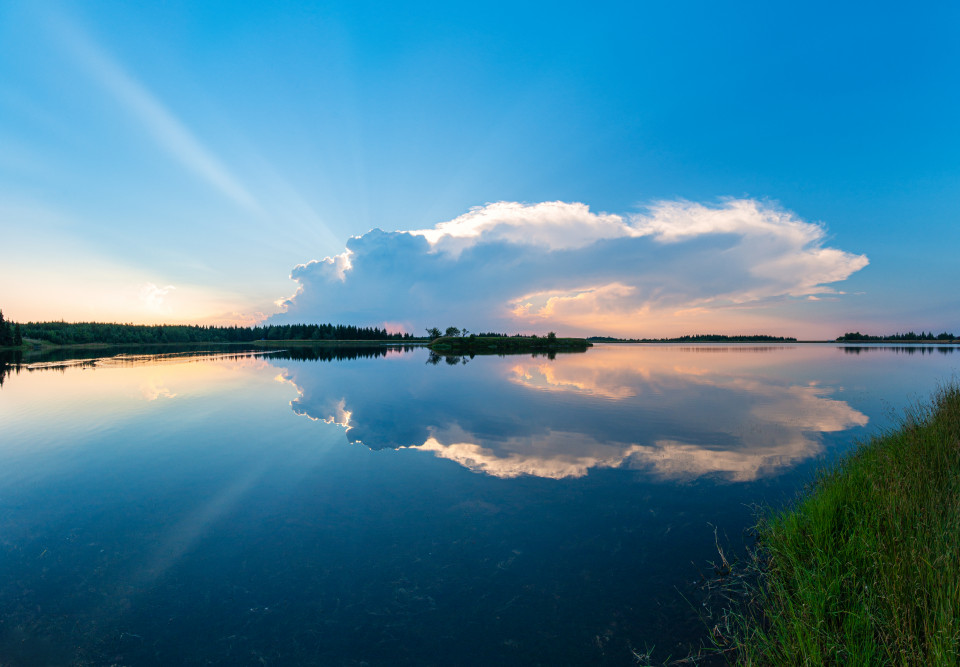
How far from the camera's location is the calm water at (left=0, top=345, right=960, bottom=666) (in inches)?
229

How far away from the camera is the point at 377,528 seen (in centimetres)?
897

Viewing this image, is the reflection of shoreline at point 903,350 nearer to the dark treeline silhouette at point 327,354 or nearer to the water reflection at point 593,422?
the water reflection at point 593,422

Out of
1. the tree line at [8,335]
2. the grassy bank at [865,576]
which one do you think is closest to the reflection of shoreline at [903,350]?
the grassy bank at [865,576]

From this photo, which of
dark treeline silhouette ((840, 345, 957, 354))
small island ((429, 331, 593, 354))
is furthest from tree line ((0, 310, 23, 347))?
dark treeline silhouette ((840, 345, 957, 354))

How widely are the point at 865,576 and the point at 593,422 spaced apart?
521 inches

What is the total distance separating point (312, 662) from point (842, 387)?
41.2m

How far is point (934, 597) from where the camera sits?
4.39m

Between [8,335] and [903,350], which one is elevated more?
[8,335]

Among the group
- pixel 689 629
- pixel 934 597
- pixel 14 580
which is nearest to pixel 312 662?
pixel 689 629

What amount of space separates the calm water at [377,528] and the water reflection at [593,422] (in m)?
0.18

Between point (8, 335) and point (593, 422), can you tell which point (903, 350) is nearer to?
point (593, 422)

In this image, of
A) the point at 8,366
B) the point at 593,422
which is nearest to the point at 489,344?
the point at 8,366

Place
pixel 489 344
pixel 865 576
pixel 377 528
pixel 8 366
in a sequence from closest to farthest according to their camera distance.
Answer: pixel 865 576, pixel 377 528, pixel 8 366, pixel 489 344

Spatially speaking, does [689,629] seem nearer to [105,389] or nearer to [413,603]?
[413,603]
